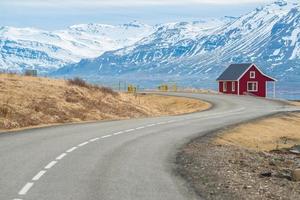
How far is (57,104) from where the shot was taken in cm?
3878

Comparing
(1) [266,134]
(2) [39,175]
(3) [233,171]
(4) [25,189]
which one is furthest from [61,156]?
(1) [266,134]

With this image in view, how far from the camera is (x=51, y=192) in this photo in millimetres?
12531

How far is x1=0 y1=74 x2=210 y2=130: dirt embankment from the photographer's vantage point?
111 ft

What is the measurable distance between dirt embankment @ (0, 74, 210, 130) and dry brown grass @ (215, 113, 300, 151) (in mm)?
9454

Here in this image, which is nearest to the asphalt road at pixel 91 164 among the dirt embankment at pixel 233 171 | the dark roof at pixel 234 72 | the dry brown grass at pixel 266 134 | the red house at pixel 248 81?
the dirt embankment at pixel 233 171

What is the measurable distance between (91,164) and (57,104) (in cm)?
2235

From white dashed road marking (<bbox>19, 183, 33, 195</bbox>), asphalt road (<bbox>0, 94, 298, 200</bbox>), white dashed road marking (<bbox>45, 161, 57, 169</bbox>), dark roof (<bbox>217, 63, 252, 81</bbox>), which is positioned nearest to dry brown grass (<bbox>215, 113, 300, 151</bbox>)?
asphalt road (<bbox>0, 94, 298, 200</bbox>)

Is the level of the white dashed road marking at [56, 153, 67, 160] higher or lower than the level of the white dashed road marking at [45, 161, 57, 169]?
lower

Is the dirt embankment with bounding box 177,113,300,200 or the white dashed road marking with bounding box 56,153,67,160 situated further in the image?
the white dashed road marking with bounding box 56,153,67,160

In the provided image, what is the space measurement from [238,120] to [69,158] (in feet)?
72.5

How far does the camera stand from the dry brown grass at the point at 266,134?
1121 inches

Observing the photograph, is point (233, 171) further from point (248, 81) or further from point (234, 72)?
point (234, 72)

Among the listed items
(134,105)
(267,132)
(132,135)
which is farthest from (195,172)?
(134,105)

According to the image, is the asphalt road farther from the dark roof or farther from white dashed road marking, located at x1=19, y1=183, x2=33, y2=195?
the dark roof
